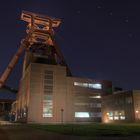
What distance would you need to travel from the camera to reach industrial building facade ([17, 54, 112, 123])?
282ft

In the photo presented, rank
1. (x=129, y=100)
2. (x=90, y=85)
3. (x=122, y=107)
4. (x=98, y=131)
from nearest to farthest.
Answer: (x=98, y=131), (x=129, y=100), (x=122, y=107), (x=90, y=85)

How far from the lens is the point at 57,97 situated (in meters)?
90.2

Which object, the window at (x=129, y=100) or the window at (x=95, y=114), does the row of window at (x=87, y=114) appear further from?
the window at (x=129, y=100)

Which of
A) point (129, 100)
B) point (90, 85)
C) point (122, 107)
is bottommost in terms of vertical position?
point (122, 107)

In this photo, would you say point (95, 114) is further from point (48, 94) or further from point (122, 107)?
point (122, 107)

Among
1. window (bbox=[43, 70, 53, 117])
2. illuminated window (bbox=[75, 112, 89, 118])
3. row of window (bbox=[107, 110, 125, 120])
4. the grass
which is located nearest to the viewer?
the grass

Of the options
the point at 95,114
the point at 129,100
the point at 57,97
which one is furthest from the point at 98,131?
the point at 95,114

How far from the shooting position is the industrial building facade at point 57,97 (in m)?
85.9

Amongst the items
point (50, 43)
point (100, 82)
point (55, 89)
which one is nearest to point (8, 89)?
point (50, 43)

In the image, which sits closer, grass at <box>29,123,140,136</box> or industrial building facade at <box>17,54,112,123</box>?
grass at <box>29,123,140,136</box>

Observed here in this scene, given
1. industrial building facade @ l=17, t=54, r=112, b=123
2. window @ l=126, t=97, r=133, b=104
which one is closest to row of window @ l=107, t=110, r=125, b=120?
window @ l=126, t=97, r=133, b=104

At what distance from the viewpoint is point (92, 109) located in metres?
96.9

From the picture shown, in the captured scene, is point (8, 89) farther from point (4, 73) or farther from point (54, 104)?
point (54, 104)

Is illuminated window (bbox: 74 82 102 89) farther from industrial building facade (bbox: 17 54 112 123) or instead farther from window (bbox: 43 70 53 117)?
window (bbox: 43 70 53 117)
